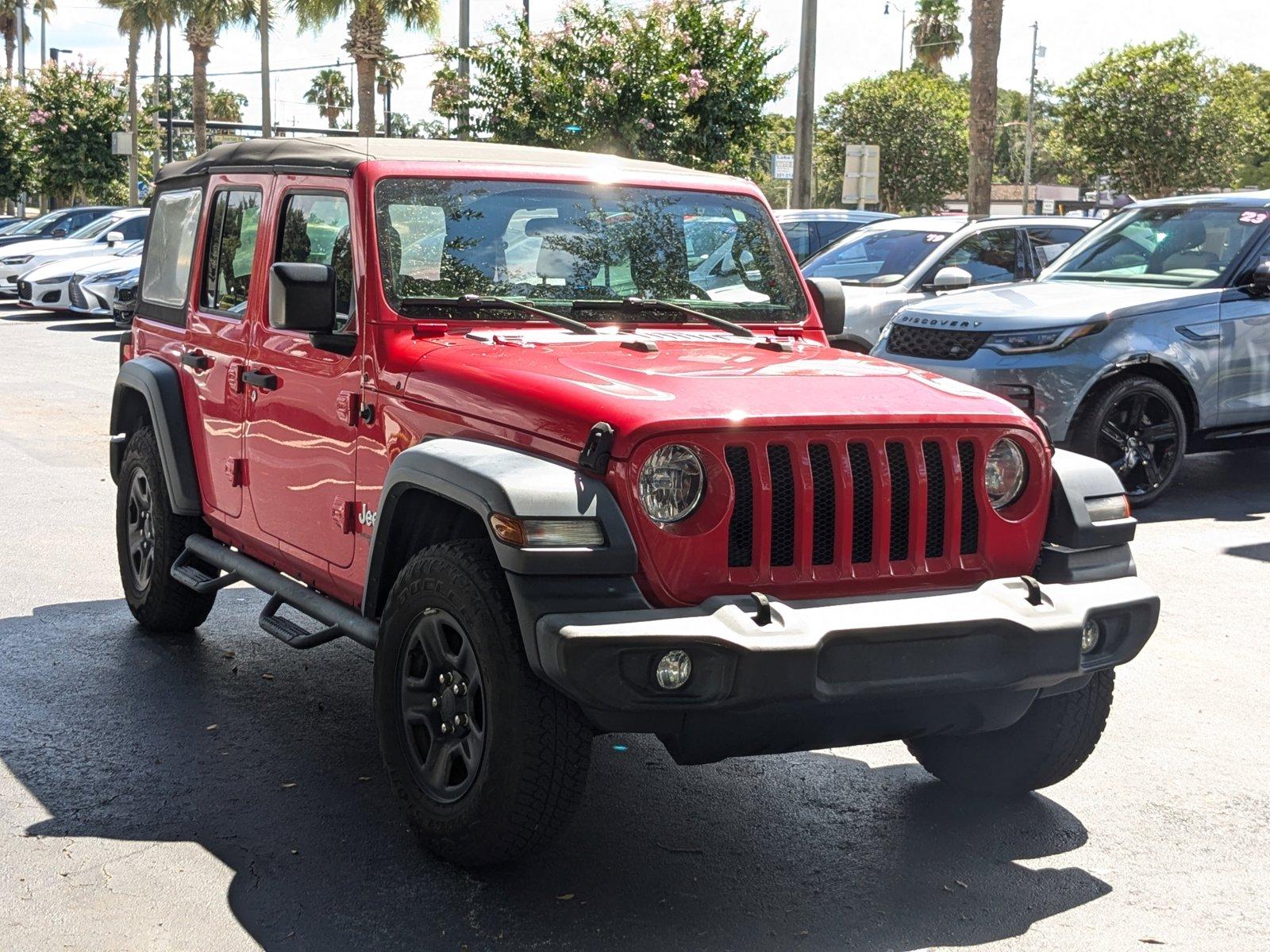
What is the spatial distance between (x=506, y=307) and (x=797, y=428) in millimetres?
1390

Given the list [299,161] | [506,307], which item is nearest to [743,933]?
[506,307]

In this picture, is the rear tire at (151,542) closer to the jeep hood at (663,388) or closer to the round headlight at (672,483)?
the jeep hood at (663,388)

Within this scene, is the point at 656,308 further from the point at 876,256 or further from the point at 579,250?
the point at 876,256

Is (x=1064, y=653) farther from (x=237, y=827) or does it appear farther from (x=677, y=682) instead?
(x=237, y=827)

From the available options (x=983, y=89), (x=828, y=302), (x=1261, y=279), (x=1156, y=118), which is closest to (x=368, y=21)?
(x=983, y=89)

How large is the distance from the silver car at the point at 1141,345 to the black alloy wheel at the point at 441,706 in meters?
6.05

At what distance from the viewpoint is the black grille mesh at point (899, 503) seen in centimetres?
423

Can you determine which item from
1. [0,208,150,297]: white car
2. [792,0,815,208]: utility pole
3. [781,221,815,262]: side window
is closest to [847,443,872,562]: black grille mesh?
[781,221,815,262]: side window

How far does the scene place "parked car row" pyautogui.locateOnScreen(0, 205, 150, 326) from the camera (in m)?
23.6

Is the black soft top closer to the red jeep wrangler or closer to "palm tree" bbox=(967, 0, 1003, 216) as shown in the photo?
the red jeep wrangler

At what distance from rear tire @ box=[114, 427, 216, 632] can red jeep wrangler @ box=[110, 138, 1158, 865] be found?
70 centimetres

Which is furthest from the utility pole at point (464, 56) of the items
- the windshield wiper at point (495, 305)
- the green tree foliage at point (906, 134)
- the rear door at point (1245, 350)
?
the green tree foliage at point (906, 134)

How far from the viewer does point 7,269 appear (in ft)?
91.2

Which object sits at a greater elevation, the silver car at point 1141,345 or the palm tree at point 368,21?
the palm tree at point 368,21
